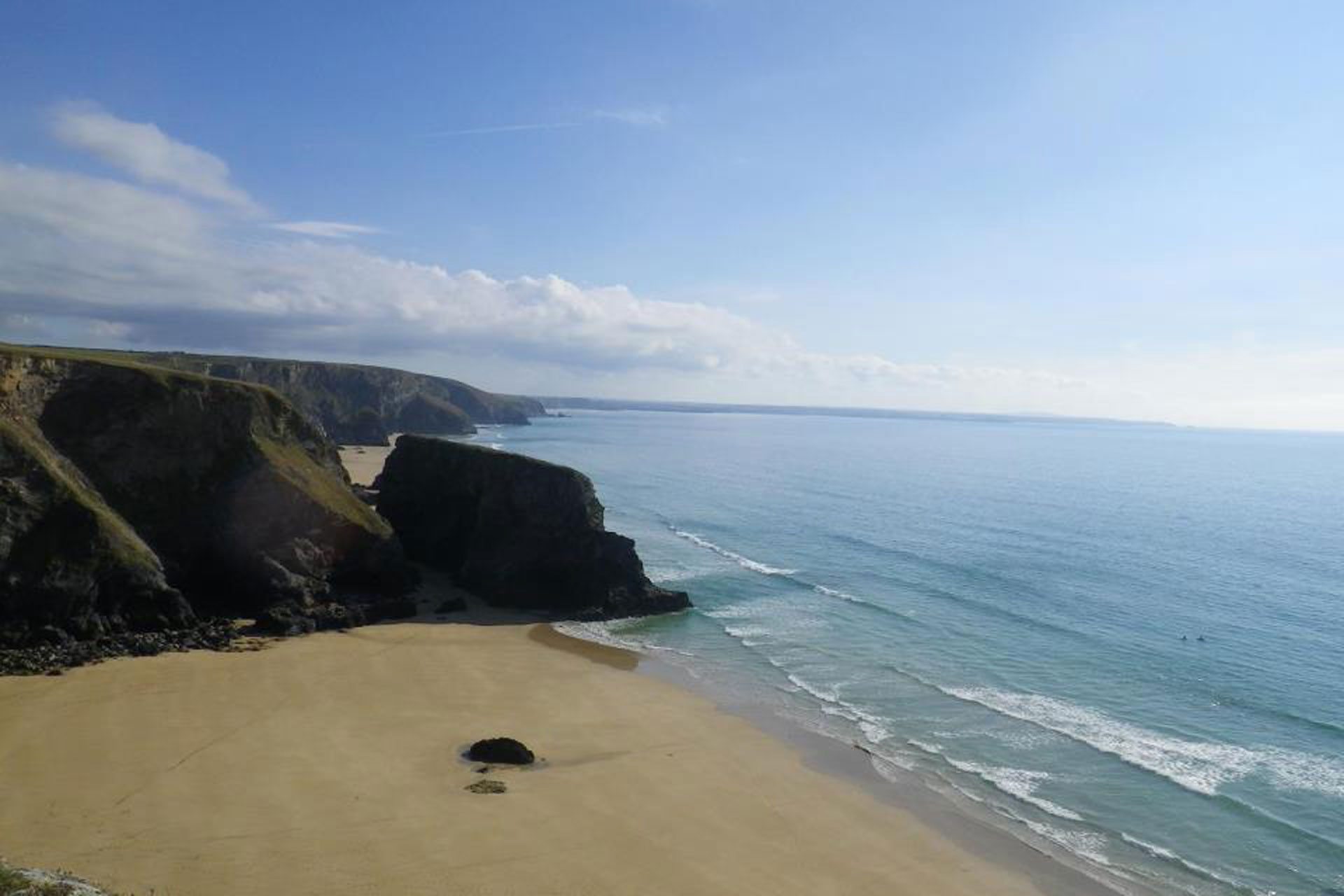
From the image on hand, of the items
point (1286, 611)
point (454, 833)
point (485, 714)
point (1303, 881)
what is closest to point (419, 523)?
point (485, 714)

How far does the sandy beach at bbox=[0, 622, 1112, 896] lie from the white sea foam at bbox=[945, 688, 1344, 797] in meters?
9.77

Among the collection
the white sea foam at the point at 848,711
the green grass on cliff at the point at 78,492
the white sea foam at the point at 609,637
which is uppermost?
the green grass on cliff at the point at 78,492

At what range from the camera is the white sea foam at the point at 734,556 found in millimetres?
58688

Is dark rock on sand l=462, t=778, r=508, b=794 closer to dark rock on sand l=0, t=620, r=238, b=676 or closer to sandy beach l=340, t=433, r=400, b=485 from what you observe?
dark rock on sand l=0, t=620, r=238, b=676

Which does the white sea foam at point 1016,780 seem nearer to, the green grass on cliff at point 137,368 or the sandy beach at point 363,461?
→ the green grass on cliff at point 137,368

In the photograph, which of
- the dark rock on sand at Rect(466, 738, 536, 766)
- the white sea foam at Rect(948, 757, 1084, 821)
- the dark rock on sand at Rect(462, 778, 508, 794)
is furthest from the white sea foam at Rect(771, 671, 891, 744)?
the dark rock on sand at Rect(462, 778, 508, 794)

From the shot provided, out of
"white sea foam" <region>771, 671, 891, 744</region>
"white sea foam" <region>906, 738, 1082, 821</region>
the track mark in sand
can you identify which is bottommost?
the track mark in sand

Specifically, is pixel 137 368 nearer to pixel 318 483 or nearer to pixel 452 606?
pixel 318 483

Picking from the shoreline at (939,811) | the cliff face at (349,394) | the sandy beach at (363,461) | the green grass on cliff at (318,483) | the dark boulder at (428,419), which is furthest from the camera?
the dark boulder at (428,419)

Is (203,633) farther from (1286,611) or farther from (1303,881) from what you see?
(1286,611)

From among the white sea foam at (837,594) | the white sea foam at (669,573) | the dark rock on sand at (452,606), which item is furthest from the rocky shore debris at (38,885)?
the white sea foam at (837,594)

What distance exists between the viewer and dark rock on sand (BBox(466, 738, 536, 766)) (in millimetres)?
26422

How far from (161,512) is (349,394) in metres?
134

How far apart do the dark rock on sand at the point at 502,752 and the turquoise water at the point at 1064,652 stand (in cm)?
1112
